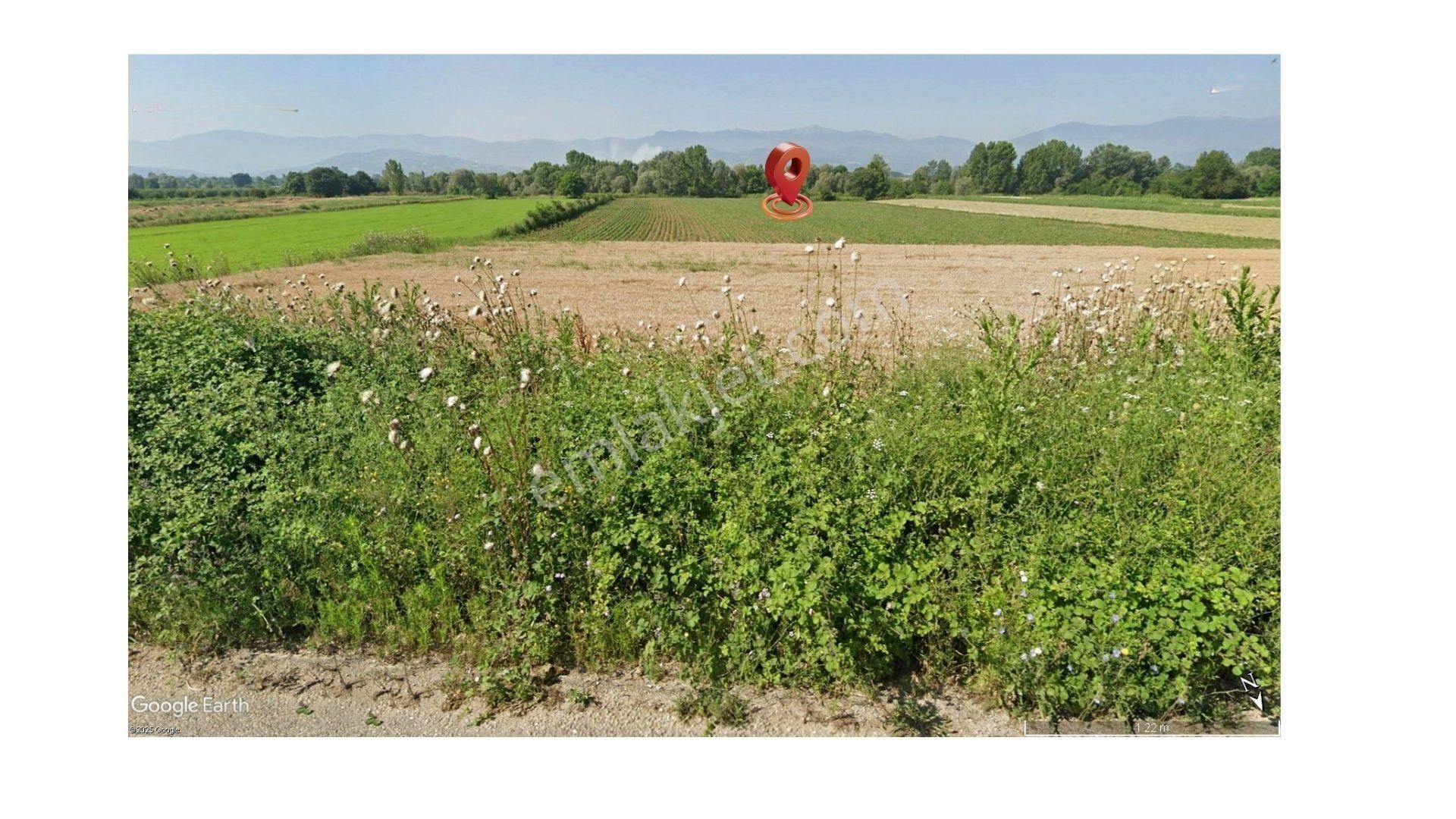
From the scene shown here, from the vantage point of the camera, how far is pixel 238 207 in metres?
6.32

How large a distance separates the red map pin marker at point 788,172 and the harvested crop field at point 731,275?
68.7 inches

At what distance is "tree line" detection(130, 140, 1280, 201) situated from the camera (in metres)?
5.06

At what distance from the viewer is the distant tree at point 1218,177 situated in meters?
4.62

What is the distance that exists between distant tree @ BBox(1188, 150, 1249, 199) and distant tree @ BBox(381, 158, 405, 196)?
5.48 m

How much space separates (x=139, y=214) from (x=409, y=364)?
1.99 m

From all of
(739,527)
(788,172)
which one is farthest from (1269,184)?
(739,527)

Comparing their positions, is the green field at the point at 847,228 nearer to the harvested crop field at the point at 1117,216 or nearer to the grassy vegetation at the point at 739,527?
the harvested crop field at the point at 1117,216

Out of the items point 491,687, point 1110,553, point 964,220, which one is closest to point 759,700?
point 491,687

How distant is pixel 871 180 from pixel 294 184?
4403 mm

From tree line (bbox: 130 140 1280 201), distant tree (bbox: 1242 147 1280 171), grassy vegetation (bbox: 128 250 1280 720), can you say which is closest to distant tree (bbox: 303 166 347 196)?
tree line (bbox: 130 140 1280 201)

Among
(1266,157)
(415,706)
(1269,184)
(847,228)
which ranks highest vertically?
(847,228)

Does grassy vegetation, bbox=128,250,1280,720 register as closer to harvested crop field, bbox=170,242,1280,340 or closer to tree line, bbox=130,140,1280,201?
tree line, bbox=130,140,1280,201

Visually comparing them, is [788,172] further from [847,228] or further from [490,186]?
[847,228]

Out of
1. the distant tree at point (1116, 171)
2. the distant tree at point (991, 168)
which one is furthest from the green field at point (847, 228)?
the distant tree at point (991, 168)
